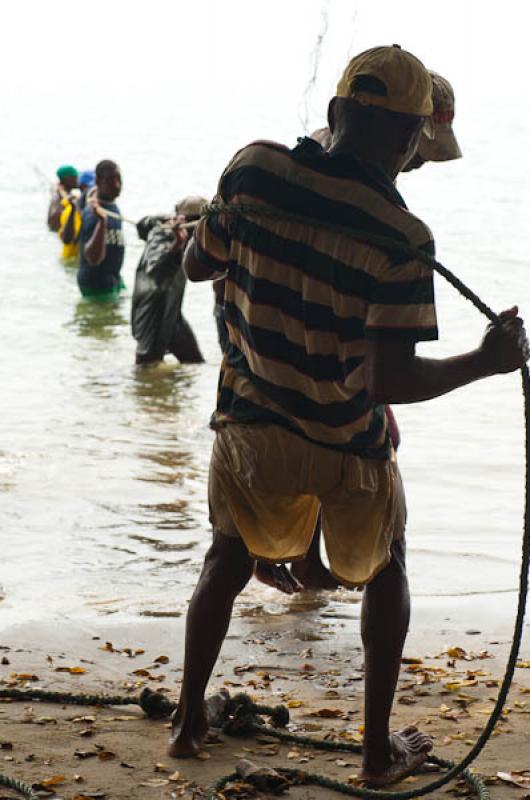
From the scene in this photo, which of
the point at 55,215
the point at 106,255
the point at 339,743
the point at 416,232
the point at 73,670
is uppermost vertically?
the point at 416,232

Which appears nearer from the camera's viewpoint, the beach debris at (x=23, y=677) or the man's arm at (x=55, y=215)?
the beach debris at (x=23, y=677)

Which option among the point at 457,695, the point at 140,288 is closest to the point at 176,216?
the point at 140,288

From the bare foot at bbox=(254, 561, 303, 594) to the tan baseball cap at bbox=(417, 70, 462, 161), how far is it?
2.04 metres

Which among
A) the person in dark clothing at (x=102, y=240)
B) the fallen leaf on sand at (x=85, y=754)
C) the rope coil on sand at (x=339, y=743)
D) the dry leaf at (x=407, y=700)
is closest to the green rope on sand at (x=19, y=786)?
the rope coil on sand at (x=339, y=743)

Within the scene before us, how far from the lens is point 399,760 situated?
330 cm

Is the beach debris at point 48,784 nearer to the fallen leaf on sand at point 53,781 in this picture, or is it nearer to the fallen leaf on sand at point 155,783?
the fallen leaf on sand at point 53,781

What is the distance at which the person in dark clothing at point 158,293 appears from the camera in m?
10.4

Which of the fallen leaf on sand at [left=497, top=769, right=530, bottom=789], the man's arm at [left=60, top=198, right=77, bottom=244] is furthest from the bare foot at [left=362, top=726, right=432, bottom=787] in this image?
the man's arm at [left=60, top=198, right=77, bottom=244]

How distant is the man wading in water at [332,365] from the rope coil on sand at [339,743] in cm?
3

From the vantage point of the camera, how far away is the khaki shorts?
3160 mm

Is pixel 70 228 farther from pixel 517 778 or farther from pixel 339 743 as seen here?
pixel 517 778

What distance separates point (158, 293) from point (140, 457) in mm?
2619

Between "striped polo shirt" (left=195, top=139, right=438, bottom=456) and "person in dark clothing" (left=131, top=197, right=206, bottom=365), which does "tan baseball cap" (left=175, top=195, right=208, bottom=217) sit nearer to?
"person in dark clothing" (left=131, top=197, right=206, bottom=365)

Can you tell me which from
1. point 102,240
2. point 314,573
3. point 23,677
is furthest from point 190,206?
point 102,240
